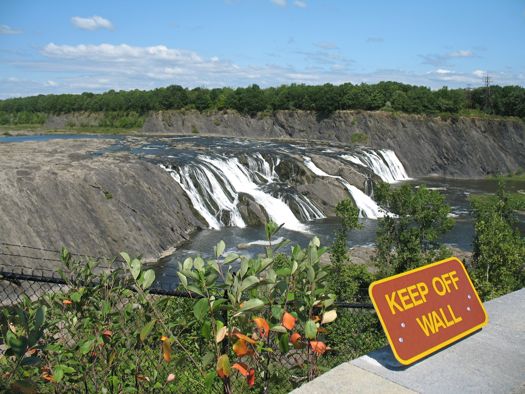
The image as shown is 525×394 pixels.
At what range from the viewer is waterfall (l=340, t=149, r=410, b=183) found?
46.2 metres

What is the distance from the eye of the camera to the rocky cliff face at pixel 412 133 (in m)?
57.8

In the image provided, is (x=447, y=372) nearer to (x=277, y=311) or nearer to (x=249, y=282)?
(x=277, y=311)

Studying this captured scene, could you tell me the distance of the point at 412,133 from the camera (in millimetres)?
60438

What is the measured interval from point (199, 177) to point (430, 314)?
2862 centimetres

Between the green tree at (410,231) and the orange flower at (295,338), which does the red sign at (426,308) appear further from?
the green tree at (410,231)

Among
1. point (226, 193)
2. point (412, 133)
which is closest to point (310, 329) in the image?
point (226, 193)

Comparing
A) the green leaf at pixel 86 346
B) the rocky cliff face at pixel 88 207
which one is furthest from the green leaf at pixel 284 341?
the rocky cliff face at pixel 88 207

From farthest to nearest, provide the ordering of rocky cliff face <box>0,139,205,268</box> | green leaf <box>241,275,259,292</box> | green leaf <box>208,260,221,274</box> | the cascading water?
the cascading water → rocky cliff face <box>0,139,205,268</box> → green leaf <box>208,260,221,274</box> → green leaf <box>241,275,259,292</box>

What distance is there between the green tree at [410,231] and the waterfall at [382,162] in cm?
2160

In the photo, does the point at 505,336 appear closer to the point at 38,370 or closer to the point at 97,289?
the point at 97,289

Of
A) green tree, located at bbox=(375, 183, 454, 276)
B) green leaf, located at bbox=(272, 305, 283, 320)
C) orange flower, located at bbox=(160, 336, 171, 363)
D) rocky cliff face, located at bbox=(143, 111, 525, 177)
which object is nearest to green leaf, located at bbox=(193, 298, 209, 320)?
orange flower, located at bbox=(160, 336, 171, 363)

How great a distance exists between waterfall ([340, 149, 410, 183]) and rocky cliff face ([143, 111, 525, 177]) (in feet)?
8.78

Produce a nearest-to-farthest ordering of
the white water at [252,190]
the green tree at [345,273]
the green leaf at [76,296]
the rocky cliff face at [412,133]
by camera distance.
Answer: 1. the green leaf at [76,296]
2. the green tree at [345,273]
3. the white water at [252,190]
4. the rocky cliff face at [412,133]

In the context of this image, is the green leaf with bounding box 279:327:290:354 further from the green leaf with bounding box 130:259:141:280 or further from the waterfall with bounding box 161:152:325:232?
the waterfall with bounding box 161:152:325:232
